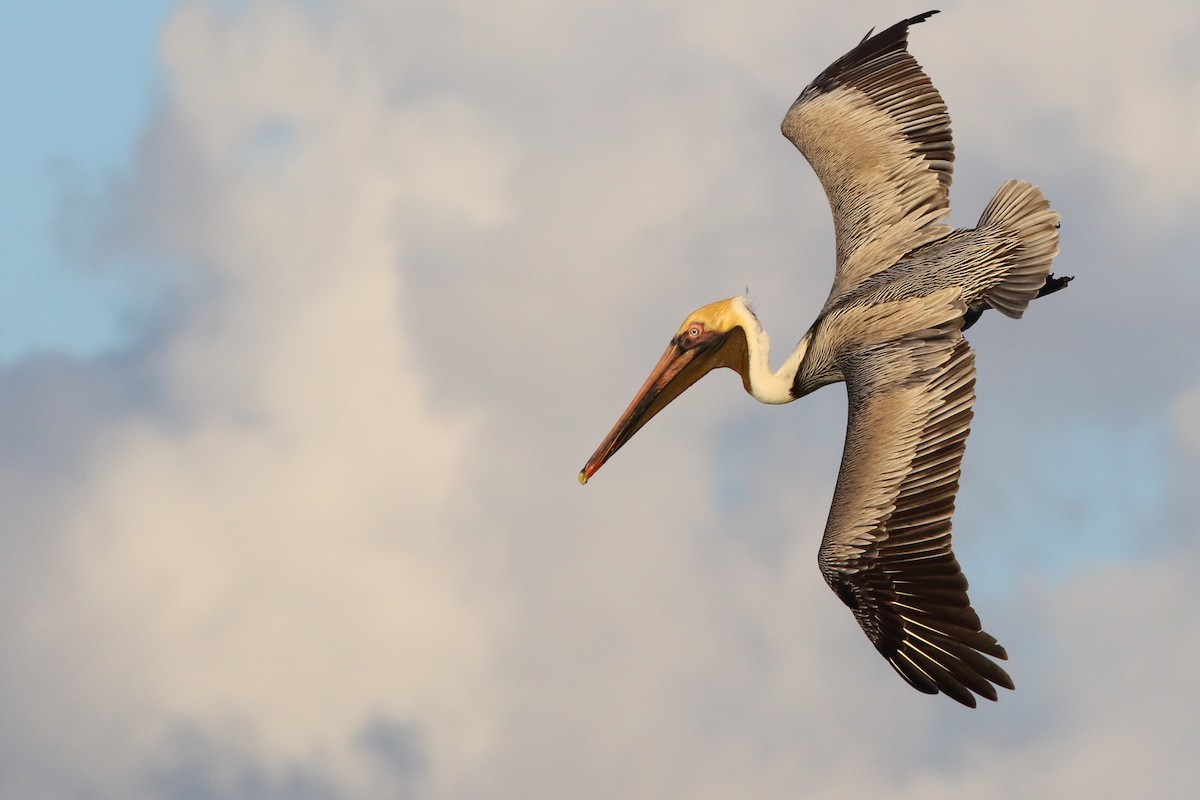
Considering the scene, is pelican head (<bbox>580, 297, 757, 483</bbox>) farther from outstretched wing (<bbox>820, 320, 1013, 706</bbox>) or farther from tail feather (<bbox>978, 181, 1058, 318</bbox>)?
outstretched wing (<bbox>820, 320, 1013, 706</bbox>)

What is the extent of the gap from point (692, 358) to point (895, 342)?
150 inches

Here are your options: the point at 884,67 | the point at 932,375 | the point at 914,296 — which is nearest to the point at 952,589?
the point at 932,375

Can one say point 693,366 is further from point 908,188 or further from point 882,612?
point 882,612

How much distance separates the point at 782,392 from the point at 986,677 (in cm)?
523

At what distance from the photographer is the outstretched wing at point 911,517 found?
53.6 ft

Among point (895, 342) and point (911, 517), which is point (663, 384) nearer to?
point (895, 342)

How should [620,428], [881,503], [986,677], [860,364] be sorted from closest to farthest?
[986,677]
[881,503]
[860,364]
[620,428]

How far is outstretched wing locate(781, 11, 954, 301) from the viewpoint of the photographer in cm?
2056

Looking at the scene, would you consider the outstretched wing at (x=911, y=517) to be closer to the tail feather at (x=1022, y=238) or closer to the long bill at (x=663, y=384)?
the tail feather at (x=1022, y=238)

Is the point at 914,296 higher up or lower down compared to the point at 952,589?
higher up

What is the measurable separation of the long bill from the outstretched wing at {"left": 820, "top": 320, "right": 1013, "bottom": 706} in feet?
12.0

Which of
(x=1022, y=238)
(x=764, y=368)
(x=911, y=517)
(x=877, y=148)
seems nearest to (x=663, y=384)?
(x=764, y=368)

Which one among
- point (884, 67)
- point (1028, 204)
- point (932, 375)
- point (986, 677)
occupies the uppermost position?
point (884, 67)

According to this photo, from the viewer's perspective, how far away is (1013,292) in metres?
18.7
